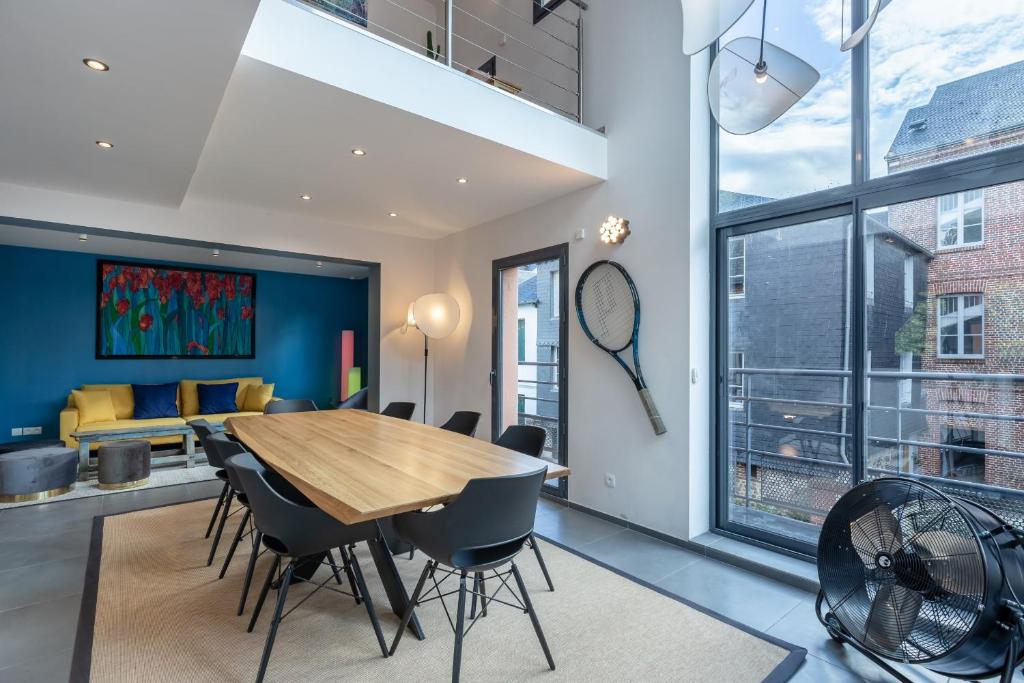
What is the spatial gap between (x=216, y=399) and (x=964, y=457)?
7082mm

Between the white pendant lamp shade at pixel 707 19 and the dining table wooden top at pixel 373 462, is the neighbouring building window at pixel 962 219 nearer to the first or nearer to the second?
the white pendant lamp shade at pixel 707 19

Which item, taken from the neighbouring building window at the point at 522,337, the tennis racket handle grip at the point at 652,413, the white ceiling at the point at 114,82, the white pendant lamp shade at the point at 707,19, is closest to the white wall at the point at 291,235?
the white ceiling at the point at 114,82

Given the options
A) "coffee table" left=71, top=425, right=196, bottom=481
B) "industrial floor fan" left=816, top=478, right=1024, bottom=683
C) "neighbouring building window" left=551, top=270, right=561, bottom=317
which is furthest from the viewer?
"coffee table" left=71, top=425, right=196, bottom=481

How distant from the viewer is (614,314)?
11.8 feet

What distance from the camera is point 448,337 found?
547 centimetres

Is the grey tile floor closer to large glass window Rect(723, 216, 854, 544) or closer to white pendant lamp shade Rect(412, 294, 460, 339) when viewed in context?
large glass window Rect(723, 216, 854, 544)

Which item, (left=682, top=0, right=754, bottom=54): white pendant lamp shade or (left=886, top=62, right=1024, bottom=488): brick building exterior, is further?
(left=886, top=62, right=1024, bottom=488): brick building exterior

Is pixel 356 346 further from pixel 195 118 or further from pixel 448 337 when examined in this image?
pixel 195 118

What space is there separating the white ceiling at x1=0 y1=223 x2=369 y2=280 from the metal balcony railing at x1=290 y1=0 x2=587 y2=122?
2.45m

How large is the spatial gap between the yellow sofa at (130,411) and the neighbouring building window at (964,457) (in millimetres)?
6378

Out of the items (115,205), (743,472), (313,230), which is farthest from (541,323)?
(115,205)

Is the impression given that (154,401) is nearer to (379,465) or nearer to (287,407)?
(287,407)

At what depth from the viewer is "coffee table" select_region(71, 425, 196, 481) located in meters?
4.88

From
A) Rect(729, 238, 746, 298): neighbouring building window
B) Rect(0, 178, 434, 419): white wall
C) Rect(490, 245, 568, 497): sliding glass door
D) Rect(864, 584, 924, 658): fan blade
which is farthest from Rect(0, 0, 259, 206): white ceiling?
Rect(864, 584, 924, 658): fan blade
